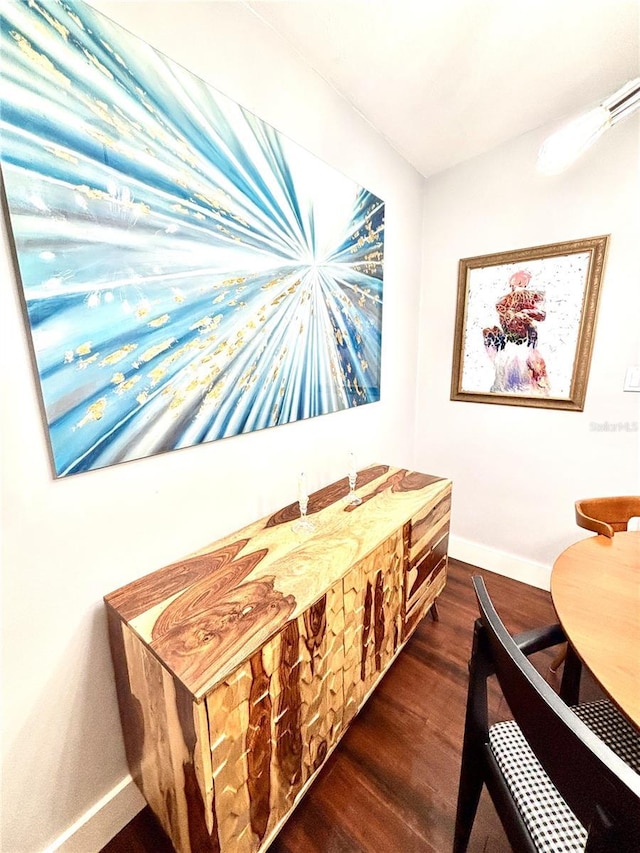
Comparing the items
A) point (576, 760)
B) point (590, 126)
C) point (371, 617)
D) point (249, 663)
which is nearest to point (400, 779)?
point (371, 617)

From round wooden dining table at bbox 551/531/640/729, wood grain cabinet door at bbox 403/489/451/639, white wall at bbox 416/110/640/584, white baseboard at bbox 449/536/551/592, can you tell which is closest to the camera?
round wooden dining table at bbox 551/531/640/729

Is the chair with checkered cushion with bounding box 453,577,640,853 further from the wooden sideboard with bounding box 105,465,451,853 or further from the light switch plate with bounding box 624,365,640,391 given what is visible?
the light switch plate with bounding box 624,365,640,391

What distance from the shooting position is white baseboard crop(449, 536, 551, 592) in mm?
2068

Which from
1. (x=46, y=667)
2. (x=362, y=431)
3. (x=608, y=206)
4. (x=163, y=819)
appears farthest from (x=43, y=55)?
(x=608, y=206)

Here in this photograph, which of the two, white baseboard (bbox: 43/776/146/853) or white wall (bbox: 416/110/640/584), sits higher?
white wall (bbox: 416/110/640/584)

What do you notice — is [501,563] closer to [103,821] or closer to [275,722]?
[275,722]

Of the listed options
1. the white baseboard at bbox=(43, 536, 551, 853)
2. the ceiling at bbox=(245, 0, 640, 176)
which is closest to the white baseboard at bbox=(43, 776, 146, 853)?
the white baseboard at bbox=(43, 536, 551, 853)

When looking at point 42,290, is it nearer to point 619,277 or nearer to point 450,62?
point 450,62

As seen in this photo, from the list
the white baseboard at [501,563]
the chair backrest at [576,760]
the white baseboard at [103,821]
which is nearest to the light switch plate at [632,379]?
the white baseboard at [501,563]

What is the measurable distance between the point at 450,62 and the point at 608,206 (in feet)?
3.26

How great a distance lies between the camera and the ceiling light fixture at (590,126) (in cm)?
115

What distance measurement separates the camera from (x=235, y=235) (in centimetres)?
112

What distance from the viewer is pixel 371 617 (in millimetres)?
1205

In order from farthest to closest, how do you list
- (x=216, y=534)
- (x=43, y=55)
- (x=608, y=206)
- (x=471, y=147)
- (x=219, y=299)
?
1. (x=471, y=147)
2. (x=608, y=206)
3. (x=216, y=534)
4. (x=219, y=299)
5. (x=43, y=55)
